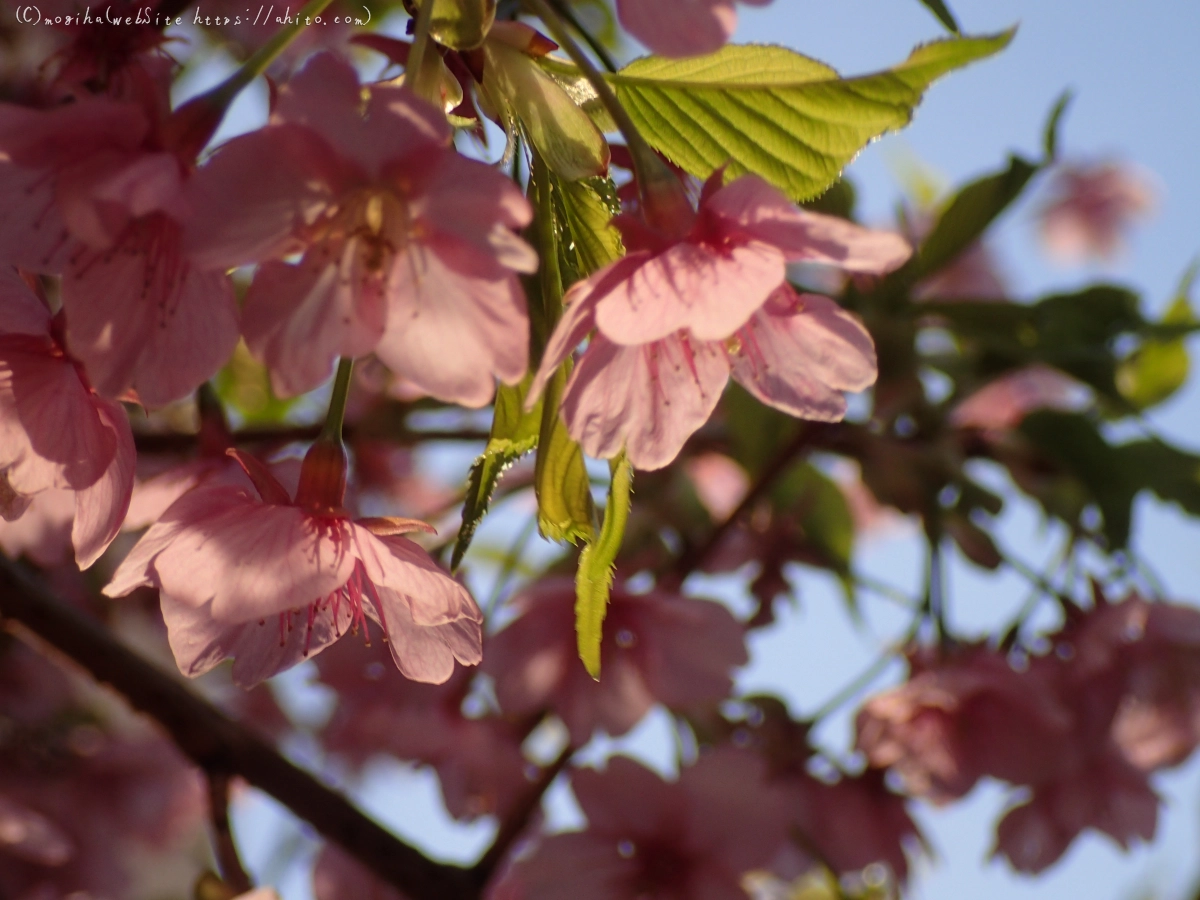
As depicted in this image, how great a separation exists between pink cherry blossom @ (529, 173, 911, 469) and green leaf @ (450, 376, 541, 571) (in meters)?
0.04

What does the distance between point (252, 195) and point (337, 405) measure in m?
0.18

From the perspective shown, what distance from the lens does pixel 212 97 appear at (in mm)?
492

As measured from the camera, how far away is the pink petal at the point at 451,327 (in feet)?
1.60

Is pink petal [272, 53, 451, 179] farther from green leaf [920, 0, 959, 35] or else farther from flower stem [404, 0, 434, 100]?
green leaf [920, 0, 959, 35]

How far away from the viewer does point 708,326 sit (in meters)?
0.51

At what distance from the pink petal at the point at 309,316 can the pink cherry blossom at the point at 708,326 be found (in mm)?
91

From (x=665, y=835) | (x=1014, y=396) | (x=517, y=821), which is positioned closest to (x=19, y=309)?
(x=517, y=821)

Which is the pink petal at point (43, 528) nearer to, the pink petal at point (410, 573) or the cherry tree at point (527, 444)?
the cherry tree at point (527, 444)

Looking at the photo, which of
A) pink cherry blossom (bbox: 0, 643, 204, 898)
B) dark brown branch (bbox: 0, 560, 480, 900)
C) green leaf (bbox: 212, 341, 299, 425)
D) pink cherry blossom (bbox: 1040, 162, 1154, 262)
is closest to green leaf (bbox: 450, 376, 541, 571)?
dark brown branch (bbox: 0, 560, 480, 900)

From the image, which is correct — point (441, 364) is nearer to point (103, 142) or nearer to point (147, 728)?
point (103, 142)

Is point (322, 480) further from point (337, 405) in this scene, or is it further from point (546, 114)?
point (546, 114)

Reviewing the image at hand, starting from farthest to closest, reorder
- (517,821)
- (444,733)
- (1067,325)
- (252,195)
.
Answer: (1067,325) < (444,733) < (517,821) < (252,195)

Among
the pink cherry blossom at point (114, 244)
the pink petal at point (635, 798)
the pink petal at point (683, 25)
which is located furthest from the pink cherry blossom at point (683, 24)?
the pink petal at point (635, 798)

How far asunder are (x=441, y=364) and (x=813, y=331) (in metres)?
0.22
